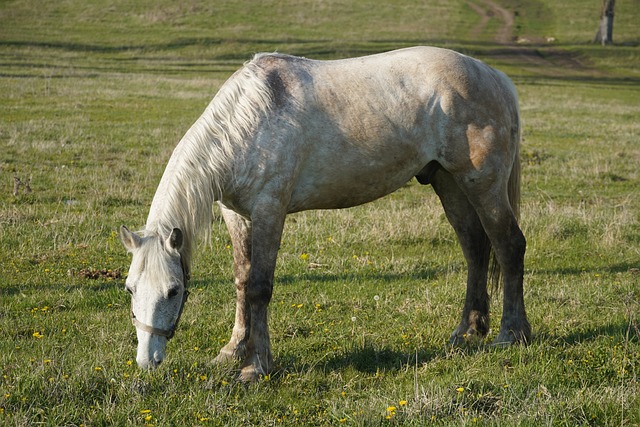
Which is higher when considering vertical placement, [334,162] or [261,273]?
[334,162]

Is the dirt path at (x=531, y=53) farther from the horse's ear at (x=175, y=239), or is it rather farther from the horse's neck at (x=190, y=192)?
the horse's ear at (x=175, y=239)

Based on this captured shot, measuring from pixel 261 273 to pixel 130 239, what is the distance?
3.39ft

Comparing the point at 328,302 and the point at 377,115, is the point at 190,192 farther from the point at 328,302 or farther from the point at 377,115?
the point at 328,302

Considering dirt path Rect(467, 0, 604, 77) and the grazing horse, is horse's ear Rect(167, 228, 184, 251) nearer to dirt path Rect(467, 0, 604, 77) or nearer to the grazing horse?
the grazing horse

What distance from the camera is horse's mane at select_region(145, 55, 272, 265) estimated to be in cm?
491

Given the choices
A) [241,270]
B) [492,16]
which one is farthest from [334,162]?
[492,16]

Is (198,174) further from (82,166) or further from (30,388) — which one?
(82,166)

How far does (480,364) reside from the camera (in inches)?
202

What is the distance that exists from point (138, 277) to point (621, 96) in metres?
29.7

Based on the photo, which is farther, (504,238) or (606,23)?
(606,23)

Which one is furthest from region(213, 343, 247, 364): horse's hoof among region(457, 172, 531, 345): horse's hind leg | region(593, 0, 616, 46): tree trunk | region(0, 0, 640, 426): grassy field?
region(593, 0, 616, 46): tree trunk

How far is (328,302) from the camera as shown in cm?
674

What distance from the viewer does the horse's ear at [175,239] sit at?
4609mm

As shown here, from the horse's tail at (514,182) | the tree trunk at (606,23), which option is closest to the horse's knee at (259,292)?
the horse's tail at (514,182)
